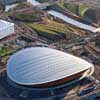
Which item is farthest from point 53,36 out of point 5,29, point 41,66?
point 41,66

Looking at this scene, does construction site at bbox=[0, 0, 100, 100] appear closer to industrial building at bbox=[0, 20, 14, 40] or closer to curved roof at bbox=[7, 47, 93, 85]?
industrial building at bbox=[0, 20, 14, 40]

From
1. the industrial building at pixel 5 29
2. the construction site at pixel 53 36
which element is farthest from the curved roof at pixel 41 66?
the industrial building at pixel 5 29

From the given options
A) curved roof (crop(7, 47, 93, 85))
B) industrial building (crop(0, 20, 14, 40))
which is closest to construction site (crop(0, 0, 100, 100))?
industrial building (crop(0, 20, 14, 40))

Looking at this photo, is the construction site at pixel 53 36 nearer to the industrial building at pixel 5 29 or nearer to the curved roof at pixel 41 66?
the industrial building at pixel 5 29

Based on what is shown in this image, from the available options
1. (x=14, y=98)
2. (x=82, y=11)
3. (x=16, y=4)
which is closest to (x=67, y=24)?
(x=82, y=11)

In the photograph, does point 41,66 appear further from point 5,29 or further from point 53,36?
point 5,29

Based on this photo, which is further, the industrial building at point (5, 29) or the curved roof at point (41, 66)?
the industrial building at point (5, 29)
